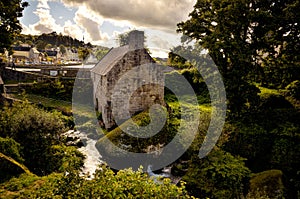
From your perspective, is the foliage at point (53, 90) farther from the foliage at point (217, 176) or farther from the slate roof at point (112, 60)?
the foliage at point (217, 176)

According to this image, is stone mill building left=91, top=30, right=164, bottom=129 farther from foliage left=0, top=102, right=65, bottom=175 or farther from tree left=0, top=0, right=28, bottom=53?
tree left=0, top=0, right=28, bottom=53

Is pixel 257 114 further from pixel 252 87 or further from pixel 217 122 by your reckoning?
pixel 217 122

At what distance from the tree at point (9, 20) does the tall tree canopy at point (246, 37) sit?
1372 cm

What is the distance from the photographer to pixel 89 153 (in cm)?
1961

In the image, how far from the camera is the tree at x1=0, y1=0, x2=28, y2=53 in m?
18.1

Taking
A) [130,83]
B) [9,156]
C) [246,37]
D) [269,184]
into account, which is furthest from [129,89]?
[269,184]

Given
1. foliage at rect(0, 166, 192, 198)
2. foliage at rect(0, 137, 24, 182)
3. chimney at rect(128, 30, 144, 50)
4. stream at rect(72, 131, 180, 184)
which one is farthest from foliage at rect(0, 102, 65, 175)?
chimney at rect(128, 30, 144, 50)

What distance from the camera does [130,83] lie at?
846 inches

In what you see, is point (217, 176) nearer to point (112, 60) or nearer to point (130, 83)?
point (130, 83)

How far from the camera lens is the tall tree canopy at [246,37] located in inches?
621

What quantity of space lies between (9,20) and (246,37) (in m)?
16.9

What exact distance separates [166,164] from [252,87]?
7.77m

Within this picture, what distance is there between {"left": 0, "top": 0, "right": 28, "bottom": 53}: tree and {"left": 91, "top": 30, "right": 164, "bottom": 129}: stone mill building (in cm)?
746

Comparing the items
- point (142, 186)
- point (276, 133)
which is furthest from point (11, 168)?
point (276, 133)
